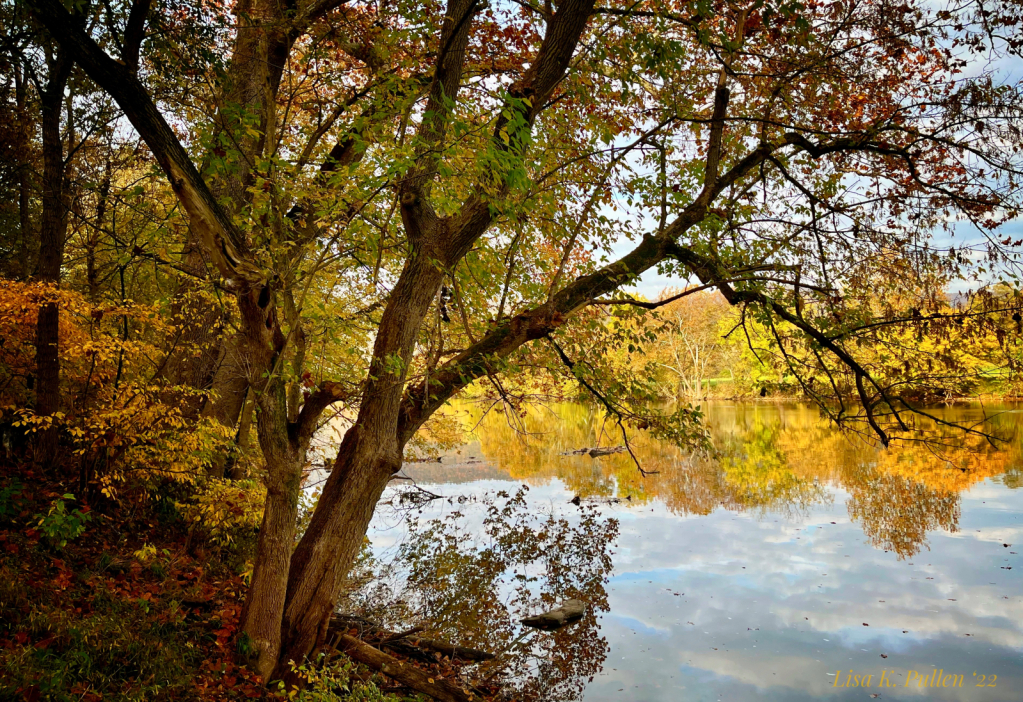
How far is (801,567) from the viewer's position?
8.80 m

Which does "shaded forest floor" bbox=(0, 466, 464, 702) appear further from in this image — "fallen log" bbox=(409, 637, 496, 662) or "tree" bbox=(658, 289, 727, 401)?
"tree" bbox=(658, 289, 727, 401)

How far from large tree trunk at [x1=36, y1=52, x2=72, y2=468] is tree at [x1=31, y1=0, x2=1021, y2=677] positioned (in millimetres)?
1761

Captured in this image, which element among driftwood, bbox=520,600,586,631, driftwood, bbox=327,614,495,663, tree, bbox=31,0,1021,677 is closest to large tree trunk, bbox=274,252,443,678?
tree, bbox=31,0,1021,677

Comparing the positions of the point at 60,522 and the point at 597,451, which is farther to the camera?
the point at 597,451

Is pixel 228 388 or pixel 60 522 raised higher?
pixel 228 388

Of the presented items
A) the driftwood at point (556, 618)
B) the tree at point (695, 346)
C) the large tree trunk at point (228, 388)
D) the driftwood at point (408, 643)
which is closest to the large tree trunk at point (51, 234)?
the large tree trunk at point (228, 388)

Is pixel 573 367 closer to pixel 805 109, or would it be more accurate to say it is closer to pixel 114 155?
pixel 805 109

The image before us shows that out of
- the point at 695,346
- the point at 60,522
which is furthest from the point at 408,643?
the point at 695,346

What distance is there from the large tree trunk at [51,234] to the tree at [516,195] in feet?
5.78

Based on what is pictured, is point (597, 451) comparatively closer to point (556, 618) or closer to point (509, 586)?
point (509, 586)

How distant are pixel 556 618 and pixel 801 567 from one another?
410 centimetres
